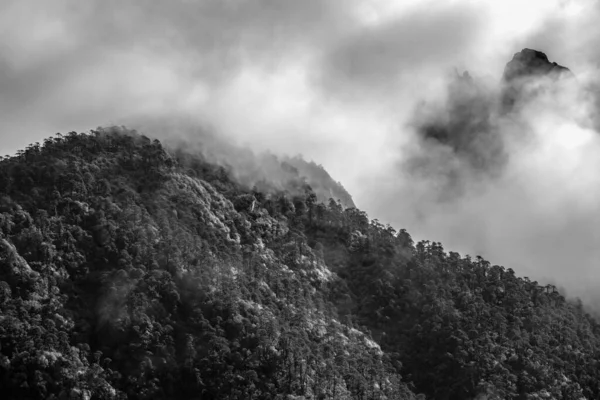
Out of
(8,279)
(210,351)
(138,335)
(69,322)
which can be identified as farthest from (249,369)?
(8,279)

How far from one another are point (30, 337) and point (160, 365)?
81.1 ft

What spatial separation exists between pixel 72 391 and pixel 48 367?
19.5 feet

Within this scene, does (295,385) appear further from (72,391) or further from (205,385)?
(72,391)

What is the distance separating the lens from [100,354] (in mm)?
193750

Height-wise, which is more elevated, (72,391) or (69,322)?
(69,322)

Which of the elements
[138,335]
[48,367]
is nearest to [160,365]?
[138,335]

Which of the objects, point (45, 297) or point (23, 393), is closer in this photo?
point (23, 393)

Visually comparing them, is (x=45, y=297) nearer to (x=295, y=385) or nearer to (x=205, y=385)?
(x=205, y=385)

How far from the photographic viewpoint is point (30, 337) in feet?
612

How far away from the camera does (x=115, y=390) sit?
19038 cm

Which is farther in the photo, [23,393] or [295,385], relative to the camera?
[295,385]

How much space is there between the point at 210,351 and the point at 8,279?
40.1m

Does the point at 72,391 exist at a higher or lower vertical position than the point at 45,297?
lower

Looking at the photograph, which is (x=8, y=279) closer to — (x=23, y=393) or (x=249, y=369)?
(x=23, y=393)
